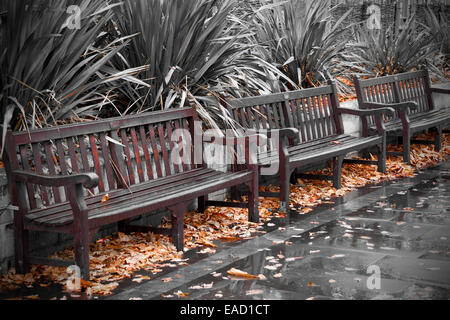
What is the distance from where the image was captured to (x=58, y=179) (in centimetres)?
420

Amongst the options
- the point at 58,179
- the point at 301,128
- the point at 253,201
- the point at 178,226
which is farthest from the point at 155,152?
the point at 301,128

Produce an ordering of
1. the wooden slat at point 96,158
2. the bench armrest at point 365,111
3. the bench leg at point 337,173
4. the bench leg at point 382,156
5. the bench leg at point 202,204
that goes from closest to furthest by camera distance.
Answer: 1. the wooden slat at point 96,158
2. the bench leg at point 202,204
3. the bench leg at point 337,173
4. the bench armrest at point 365,111
5. the bench leg at point 382,156

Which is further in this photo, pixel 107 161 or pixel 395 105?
pixel 395 105

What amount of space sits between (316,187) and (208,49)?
2044 millimetres

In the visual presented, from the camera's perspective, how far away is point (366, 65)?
1102cm

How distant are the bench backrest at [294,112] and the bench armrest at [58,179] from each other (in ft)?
7.62

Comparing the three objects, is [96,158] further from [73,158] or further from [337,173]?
[337,173]

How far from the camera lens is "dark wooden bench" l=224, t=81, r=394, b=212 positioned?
6.44 metres

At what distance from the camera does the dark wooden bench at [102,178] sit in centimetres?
428

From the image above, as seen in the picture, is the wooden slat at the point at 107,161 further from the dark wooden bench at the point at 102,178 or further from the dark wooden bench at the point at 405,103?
the dark wooden bench at the point at 405,103

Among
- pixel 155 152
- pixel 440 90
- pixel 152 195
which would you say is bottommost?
pixel 152 195

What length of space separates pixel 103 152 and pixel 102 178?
24cm

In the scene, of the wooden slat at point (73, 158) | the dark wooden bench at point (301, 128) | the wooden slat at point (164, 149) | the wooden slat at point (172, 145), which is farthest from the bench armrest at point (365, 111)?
the wooden slat at point (73, 158)
